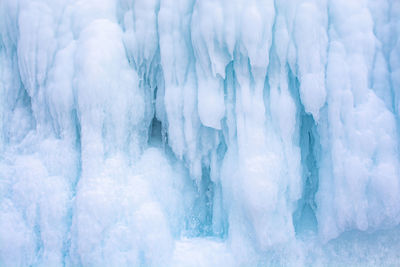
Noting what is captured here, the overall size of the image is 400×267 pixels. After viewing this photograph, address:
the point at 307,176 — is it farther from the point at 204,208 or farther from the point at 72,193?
the point at 72,193

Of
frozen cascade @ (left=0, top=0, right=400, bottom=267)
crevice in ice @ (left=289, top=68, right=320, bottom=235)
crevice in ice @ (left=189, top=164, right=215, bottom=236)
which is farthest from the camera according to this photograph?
crevice in ice @ (left=189, top=164, right=215, bottom=236)

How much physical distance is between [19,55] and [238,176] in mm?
2113

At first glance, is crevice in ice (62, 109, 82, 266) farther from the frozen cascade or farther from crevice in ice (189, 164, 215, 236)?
crevice in ice (189, 164, 215, 236)

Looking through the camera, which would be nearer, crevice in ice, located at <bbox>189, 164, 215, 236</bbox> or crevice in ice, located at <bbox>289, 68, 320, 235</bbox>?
crevice in ice, located at <bbox>289, 68, 320, 235</bbox>

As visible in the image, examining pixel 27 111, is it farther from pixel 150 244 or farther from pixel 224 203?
pixel 224 203

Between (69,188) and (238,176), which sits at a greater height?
(238,176)

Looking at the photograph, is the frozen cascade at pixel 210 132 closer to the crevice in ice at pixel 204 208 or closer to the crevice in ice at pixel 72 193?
the crevice in ice at pixel 72 193

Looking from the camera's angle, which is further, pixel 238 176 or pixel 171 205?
pixel 171 205

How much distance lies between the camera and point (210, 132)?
→ 3600 millimetres

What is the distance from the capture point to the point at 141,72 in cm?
361

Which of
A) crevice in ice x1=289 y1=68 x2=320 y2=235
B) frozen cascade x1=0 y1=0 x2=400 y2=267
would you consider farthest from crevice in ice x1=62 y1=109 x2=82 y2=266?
crevice in ice x1=289 y1=68 x2=320 y2=235

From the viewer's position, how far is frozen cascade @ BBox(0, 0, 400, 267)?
10.6 feet

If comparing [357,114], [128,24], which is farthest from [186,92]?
[357,114]

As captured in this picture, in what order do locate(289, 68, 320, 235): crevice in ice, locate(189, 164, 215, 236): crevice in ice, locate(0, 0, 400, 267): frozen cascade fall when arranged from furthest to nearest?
locate(189, 164, 215, 236): crevice in ice, locate(289, 68, 320, 235): crevice in ice, locate(0, 0, 400, 267): frozen cascade
